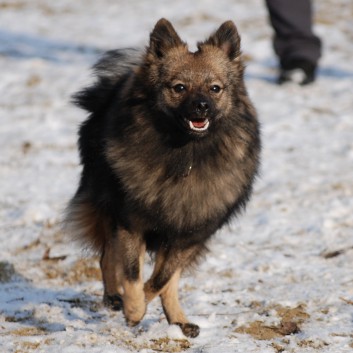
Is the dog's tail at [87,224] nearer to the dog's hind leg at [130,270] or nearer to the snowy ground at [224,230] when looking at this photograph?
the dog's hind leg at [130,270]

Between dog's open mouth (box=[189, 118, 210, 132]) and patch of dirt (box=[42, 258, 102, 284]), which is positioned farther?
patch of dirt (box=[42, 258, 102, 284])

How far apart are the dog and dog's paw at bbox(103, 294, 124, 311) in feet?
0.63

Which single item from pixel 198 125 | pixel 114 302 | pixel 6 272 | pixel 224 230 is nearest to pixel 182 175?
pixel 198 125

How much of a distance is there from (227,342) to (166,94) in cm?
128

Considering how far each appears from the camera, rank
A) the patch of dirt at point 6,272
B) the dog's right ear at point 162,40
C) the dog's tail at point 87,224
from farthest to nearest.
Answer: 1. the patch of dirt at point 6,272
2. the dog's tail at point 87,224
3. the dog's right ear at point 162,40

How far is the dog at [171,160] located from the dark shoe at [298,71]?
15.7ft

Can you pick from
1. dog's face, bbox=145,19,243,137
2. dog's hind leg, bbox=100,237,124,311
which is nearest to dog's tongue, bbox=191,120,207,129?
dog's face, bbox=145,19,243,137

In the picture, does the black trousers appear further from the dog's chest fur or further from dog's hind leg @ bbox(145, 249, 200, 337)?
dog's hind leg @ bbox(145, 249, 200, 337)

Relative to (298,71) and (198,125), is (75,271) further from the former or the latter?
(298,71)

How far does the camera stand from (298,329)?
4.03m

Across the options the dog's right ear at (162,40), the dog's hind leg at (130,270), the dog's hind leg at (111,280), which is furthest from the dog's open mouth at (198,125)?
the dog's hind leg at (111,280)

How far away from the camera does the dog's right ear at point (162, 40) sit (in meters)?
4.14

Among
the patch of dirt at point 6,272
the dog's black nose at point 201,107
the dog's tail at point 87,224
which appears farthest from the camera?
the patch of dirt at point 6,272

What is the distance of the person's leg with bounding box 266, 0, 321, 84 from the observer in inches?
344
